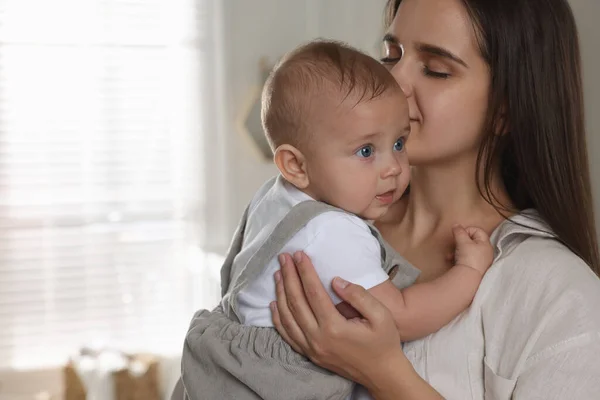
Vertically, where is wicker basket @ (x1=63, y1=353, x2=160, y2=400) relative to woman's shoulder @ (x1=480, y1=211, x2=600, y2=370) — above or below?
below

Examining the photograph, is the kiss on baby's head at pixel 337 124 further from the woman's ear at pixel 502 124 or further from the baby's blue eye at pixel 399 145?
the woman's ear at pixel 502 124

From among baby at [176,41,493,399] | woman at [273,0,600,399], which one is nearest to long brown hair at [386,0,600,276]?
woman at [273,0,600,399]

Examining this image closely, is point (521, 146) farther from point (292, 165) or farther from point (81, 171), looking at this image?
point (81, 171)

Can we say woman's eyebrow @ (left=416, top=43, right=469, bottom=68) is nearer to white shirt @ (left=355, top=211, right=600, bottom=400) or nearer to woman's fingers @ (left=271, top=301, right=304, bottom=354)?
white shirt @ (left=355, top=211, right=600, bottom=400)

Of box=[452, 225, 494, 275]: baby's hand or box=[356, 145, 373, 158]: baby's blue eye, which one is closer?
box=[356, 145, 373, 158]: baby's blue eye

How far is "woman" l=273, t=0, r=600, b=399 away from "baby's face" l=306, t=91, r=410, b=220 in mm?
128

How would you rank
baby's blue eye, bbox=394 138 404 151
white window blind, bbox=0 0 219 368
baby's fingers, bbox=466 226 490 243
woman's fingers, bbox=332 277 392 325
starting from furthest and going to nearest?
white window blind, bbox=0 0 219 368, baby's fingers, bbox=466 226 490 243, baby's blue eye, bbox=394 138 404 151, woman's fingers, bbox=332 277 392 325

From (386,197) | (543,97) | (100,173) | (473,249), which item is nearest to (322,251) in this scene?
(386,197)

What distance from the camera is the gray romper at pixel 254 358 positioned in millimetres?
1266

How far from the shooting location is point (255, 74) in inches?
164

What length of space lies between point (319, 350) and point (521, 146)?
21.7 inches

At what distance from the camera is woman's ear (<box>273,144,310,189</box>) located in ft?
4.23

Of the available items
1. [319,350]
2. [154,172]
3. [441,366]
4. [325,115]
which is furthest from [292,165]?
[154,172]

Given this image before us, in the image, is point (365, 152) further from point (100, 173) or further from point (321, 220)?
point (100, 173)
